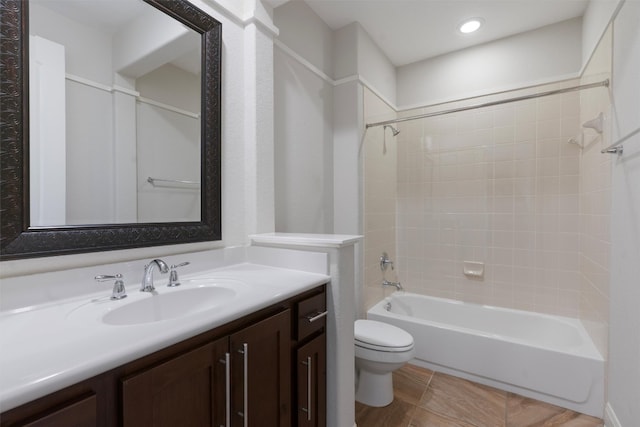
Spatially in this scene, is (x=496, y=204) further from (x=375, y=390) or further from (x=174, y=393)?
(x=174, y=393)

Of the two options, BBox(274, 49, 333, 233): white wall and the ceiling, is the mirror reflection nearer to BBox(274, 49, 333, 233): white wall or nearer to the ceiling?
BBox(274, 49, 333, 233): white wall

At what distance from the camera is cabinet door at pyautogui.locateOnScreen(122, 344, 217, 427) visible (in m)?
0.65

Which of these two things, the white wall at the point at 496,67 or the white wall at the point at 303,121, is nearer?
the white wall at the point at 303,121

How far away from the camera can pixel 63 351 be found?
0.61 meters

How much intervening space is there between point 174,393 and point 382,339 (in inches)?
51.3

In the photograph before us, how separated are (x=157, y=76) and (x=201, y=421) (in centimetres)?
130

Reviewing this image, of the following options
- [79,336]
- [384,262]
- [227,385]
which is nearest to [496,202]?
[384,262]

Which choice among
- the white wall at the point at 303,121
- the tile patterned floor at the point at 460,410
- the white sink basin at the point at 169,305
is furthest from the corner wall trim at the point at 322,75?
the tile patterned floor at the point at 460,410

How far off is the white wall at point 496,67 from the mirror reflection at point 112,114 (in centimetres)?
216

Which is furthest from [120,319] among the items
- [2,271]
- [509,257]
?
[509,257]

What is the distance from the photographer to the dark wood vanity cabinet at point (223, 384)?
0.58 metres

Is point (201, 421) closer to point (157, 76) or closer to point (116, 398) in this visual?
point (116, 398)

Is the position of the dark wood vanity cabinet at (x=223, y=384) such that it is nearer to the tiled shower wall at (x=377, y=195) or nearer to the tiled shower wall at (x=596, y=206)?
the tiled shower wall at (x=377, y=195)

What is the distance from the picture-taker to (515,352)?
1880 mm
